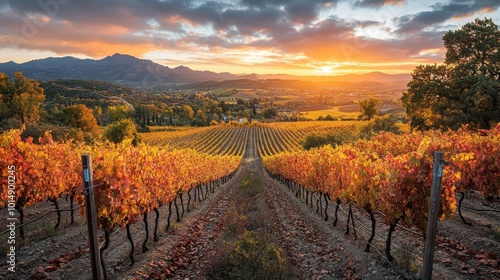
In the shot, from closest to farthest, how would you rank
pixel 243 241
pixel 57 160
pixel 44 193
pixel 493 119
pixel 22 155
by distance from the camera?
pixel 243 241 < pixel 22 155 < pixel 44 193 < pixel 57 160 < pixel 493 119

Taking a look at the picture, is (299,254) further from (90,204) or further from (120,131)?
(120,131)

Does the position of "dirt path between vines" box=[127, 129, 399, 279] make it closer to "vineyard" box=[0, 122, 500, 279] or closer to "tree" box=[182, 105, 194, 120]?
"vineyard" box=[0, 122, 500, 279]

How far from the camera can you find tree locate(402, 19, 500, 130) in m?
26.3

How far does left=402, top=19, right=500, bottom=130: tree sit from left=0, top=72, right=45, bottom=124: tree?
5750 cm

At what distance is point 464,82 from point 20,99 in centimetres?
6131

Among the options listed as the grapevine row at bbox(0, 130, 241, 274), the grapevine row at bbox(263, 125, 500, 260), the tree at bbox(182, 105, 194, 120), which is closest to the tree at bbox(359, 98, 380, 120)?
the tree at bbox(182, 105, 194, 120)

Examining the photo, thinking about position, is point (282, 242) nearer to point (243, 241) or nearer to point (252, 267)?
point (243, 241)

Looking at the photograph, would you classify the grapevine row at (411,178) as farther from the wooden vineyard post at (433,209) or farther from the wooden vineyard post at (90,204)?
the wooden vineyard post at (90,204)

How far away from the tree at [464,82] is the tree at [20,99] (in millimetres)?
57501

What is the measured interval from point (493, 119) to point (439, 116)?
4.36 m

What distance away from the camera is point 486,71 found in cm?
2748

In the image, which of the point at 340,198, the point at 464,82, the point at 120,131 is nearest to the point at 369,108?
the point at 464,82

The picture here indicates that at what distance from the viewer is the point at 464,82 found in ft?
87.8

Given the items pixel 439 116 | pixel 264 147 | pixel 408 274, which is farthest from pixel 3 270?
pixel 264 147
